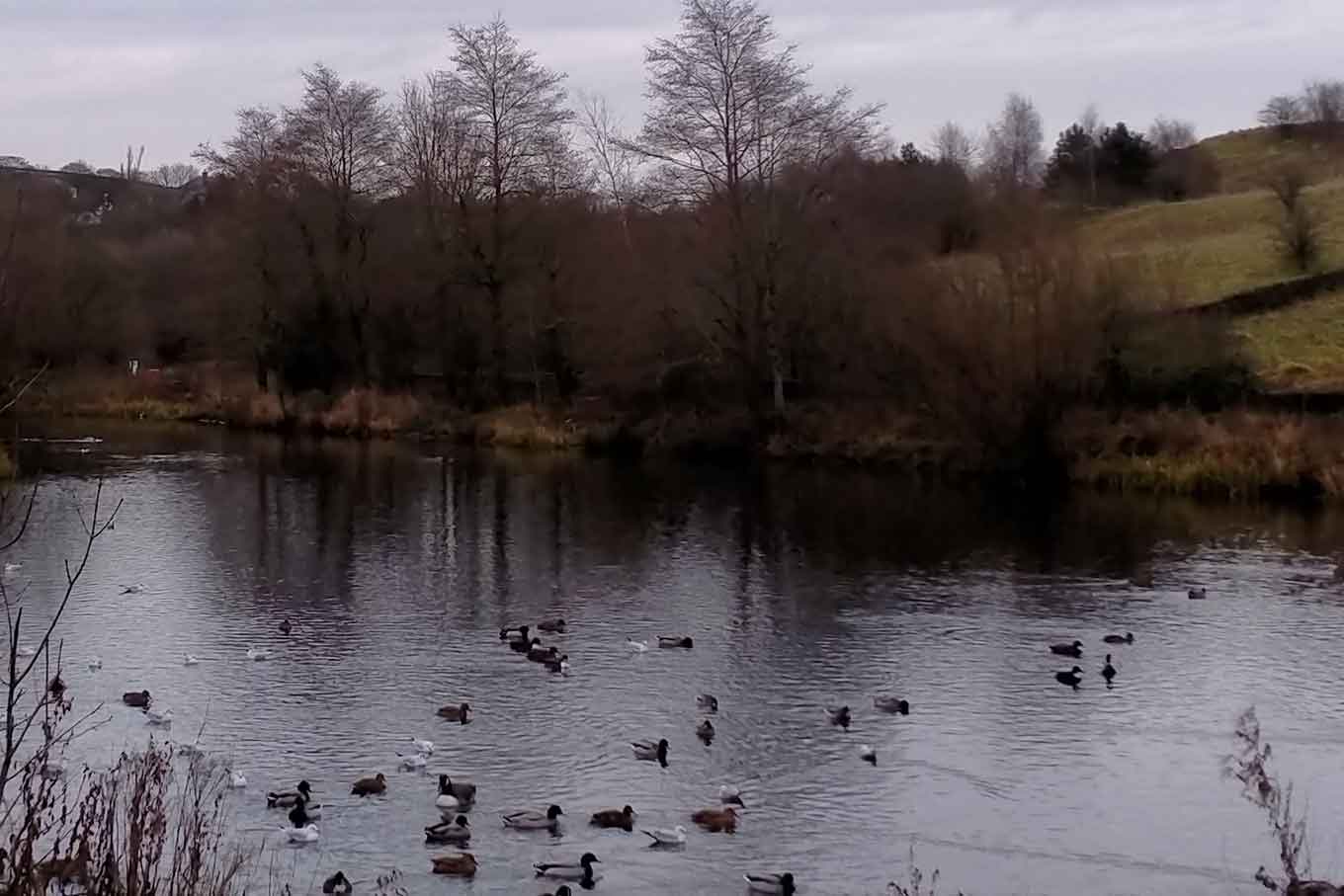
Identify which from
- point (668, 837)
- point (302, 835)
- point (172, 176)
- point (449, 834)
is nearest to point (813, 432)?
point (668, 837)

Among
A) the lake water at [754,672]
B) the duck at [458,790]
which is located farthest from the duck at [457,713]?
the duck at [458,790]

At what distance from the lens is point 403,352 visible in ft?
171

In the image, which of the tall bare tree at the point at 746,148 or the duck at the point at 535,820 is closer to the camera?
the duck at the point at 535,820

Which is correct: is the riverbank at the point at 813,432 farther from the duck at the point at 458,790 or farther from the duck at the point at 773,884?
the duck at the point at 773,884

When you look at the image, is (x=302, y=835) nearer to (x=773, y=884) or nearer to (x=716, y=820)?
(x=716, y=820)

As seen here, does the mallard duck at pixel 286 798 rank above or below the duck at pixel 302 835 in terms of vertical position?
above

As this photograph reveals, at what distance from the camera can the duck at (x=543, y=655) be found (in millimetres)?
18922

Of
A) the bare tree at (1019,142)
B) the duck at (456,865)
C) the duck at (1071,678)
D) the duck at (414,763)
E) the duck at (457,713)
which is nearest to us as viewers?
the duck at (456,865)

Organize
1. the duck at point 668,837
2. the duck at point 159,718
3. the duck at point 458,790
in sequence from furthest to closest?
the duck at point 159,718 → the duck at point 458,790 → the duck at point 668,837

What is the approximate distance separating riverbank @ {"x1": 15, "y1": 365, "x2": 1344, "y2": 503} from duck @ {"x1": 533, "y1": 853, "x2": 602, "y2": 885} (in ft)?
45.7

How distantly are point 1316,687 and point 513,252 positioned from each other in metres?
33.9

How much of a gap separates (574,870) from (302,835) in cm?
245

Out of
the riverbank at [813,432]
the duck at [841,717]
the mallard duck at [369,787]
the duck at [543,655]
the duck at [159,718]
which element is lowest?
the mallard duck at [369,787]

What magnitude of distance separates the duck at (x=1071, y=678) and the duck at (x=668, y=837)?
6.47m
